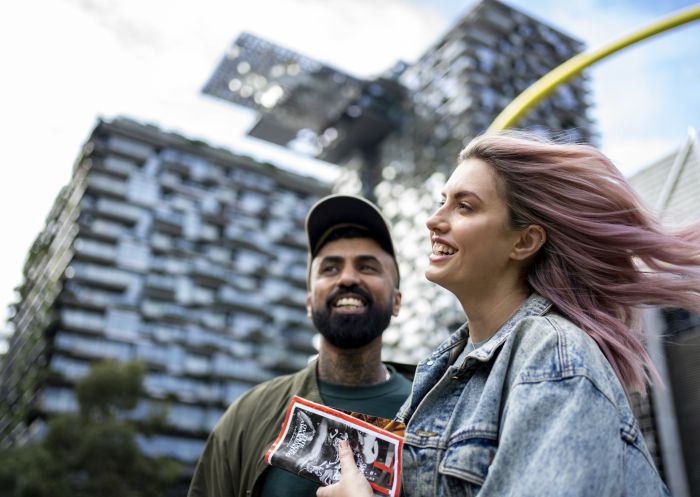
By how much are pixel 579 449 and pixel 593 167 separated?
3.02ft

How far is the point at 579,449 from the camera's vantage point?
1.61 metres

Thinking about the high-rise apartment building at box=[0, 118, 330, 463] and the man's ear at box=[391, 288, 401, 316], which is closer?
the man's ear at box=[391, 288, 401, 316]

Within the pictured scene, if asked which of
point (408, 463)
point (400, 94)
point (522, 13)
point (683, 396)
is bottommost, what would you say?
point (408, 463)

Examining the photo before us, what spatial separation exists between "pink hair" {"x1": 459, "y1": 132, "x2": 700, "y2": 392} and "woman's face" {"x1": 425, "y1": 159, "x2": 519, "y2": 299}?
57 millimetres

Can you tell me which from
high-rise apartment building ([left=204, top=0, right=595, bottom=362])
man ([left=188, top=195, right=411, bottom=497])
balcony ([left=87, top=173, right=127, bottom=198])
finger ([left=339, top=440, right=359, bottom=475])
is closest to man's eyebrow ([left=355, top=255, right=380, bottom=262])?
man ([left=188, top=195, right=411, bottom=497])

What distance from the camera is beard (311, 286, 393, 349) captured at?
143 inches

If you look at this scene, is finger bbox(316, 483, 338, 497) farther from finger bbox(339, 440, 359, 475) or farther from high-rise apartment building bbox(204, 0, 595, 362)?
high-rise apartment building bbox(204, 0, 595, 362)

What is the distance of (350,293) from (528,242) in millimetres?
1615

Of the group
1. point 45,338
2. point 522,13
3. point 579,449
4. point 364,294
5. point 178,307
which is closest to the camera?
point 579,449

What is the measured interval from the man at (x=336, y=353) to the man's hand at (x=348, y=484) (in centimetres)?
123

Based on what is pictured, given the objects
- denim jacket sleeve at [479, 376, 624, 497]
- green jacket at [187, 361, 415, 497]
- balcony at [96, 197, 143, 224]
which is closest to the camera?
denim jacket sleeve at [479, 376, 624, 497]

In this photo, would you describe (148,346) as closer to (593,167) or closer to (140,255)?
(140,255)

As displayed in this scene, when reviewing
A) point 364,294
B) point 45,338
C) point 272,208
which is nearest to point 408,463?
point 364,294

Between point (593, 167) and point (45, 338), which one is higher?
point (45, 338)
